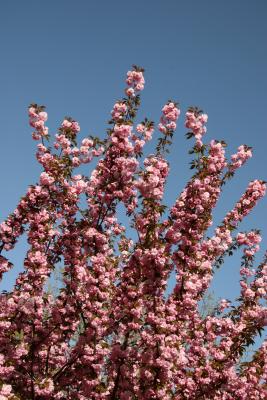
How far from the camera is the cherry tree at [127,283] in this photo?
30.5ft

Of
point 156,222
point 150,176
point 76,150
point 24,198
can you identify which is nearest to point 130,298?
point 156,222

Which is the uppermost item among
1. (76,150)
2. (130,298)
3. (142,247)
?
(76,150)

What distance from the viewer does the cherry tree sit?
30.5 ft

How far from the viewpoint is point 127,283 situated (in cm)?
998

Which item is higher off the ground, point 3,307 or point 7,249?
point 7,249

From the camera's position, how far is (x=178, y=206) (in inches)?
398

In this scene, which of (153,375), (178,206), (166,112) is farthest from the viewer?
(166,112)

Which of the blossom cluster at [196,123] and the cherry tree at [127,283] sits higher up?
→ the blossom cluster at [196,123]

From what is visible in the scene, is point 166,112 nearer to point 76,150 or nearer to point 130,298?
point 76,150

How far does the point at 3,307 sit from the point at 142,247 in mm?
3286

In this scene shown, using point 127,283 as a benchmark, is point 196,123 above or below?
above

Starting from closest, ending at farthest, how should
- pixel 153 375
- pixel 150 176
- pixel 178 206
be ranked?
pixel 153 375, pixel 150 176, pixel 178 206

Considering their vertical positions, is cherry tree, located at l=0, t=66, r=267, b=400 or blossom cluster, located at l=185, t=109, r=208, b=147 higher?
blossom cluster, located at l=185, t=109, r=208, b=147

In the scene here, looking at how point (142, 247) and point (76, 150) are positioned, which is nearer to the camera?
point (142, 247)
